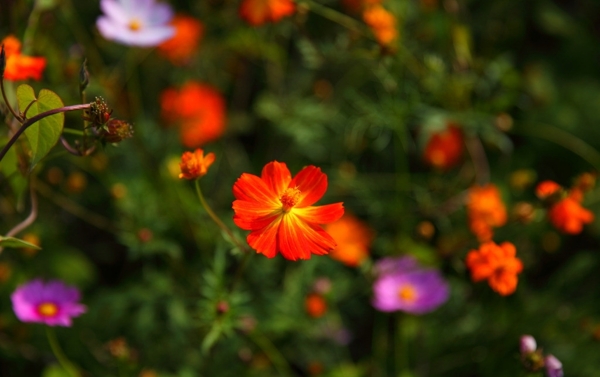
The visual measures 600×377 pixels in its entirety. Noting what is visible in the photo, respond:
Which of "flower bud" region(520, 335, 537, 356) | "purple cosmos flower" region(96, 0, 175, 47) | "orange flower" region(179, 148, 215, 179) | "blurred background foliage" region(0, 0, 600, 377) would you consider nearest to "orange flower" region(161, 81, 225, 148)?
"blurred background foliage" region(0, 0, 600, 377)

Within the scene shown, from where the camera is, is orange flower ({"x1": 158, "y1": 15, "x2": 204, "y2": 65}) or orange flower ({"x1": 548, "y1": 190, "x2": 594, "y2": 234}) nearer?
orange flower ({"x1": 548, "y1": 190, "x2": 594, "y2": 234})

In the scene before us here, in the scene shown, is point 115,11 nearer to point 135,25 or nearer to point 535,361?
point 135,25

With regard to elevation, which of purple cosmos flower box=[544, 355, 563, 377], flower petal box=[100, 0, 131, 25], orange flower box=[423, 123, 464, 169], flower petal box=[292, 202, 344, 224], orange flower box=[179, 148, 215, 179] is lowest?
orange flower box=[423, 123, 464, 169]

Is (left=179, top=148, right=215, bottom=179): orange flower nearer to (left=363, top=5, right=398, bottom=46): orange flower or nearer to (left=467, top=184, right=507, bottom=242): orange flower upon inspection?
(left=363, top=5, right=398, bottom=46): orange flower

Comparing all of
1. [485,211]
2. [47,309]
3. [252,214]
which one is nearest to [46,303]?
→ [47,309]

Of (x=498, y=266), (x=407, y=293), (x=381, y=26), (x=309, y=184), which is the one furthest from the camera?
(x=407, y=293)

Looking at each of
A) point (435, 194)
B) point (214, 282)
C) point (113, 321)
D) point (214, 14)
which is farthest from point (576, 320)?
point (214, 14)
